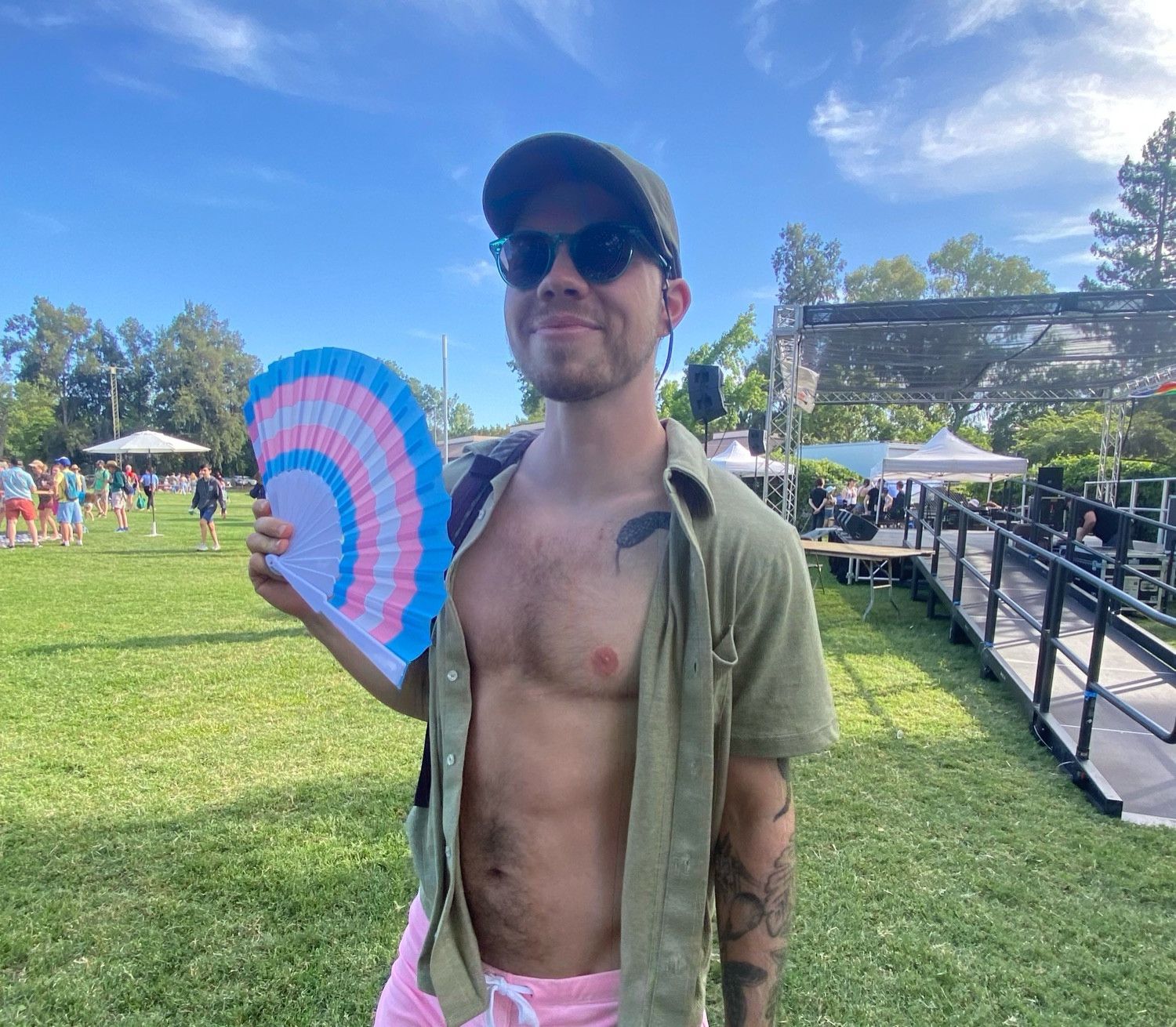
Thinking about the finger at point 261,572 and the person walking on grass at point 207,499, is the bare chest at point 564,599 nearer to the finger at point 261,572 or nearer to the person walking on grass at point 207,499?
the finger at point 261,572

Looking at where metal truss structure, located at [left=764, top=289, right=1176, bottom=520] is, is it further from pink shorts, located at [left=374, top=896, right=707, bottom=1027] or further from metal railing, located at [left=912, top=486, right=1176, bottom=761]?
pink shorts, located at [left=374, top=896, right=707, bottom=1027]

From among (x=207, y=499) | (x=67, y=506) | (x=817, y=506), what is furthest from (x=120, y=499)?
(x=817, y=506)

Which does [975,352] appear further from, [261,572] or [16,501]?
[16,501]

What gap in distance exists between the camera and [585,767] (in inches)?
44.2

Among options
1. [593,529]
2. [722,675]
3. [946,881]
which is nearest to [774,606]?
[722,675]

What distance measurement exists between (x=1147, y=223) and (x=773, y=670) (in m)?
51.6

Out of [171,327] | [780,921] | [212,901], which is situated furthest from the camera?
[171,327]

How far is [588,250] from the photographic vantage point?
118cm

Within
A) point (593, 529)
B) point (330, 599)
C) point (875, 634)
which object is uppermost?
point (593, 529)

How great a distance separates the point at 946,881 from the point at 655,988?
255cm

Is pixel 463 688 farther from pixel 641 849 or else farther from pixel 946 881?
pixel 946 881

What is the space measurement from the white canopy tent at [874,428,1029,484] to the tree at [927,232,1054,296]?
34.3 meters

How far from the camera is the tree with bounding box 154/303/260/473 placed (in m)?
55.1

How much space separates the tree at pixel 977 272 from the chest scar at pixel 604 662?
2033 inches
